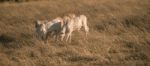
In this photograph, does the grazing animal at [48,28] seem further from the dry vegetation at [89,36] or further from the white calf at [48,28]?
the dry vegetation at [89,36]

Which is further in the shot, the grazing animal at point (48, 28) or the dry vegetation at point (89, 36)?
the grazing animal at point (48, 28)

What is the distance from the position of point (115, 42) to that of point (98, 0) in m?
6.26

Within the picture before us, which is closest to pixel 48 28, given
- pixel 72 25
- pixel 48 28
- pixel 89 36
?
pixel 48 28

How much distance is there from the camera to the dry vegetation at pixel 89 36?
1055 centimetres

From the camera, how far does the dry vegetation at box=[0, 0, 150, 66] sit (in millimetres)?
10547

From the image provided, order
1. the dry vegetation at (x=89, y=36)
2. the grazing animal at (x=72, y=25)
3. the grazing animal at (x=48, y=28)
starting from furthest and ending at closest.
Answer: the grazing animal at (x=72, y=25) < the grazing animal at (x=48, y=28) < the dry vegetation at (x=89, y=36)

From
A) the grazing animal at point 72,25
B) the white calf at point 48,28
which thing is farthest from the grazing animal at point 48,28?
the grazing animal at point 72,25

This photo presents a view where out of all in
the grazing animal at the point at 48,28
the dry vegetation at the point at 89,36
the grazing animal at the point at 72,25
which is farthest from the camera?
the grazing animal at the point at 72,25

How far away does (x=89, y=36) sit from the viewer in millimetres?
13180

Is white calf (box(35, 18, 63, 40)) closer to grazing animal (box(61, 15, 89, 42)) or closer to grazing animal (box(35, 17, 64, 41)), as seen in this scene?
grazing animal (box(35, 17, 64, 41))

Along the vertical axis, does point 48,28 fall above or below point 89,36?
above

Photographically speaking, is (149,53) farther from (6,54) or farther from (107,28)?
(6,54)

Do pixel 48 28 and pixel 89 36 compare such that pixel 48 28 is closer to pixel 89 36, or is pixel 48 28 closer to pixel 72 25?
pixel 72 25

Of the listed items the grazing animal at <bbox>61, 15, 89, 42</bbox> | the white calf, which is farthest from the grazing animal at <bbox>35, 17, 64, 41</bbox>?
the grazing animal at <bbox>61, 15, 89, 42</bbox>
